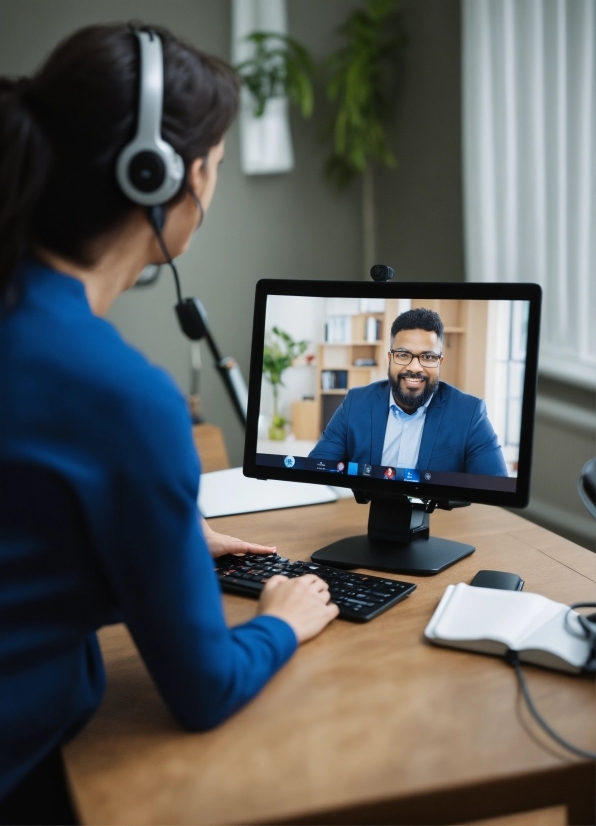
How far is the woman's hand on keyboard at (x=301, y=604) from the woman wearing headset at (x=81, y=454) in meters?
0.10

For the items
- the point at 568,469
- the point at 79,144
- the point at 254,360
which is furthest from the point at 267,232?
the point at 79,144

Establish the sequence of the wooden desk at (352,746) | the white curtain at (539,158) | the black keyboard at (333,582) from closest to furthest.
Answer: the wooden desk at (352,746) < the black keyboard at (333,582) < the white curtain at (539,158)

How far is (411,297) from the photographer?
1.15 meters

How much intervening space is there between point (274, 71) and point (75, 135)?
2.47 meters

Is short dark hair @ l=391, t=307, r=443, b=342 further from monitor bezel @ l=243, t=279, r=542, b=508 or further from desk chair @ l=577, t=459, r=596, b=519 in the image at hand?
desk chair @ l=577, t=459, r=596, b=519

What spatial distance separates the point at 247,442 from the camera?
127cm

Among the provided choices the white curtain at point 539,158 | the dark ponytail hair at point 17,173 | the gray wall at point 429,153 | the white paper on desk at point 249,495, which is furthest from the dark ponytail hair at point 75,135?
the gray wall at point 429,153

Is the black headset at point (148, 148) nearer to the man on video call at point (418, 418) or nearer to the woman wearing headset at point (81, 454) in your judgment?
the woman wearing headset at point (81, 454)

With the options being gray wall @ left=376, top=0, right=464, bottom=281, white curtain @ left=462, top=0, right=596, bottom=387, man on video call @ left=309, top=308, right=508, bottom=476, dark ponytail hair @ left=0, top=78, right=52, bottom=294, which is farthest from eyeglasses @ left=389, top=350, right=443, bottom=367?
gray wall @ left=376, top=0, right=464, bottom=281

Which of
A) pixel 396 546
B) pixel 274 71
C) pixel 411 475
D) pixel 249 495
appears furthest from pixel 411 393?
pixel 274 71

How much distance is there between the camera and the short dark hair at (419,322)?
1128 mm

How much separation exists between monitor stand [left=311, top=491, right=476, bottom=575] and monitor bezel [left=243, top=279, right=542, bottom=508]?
0.16ft

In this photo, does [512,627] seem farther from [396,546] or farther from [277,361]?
[277,361]

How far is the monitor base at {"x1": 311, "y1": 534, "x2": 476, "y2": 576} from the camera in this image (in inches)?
43.8
